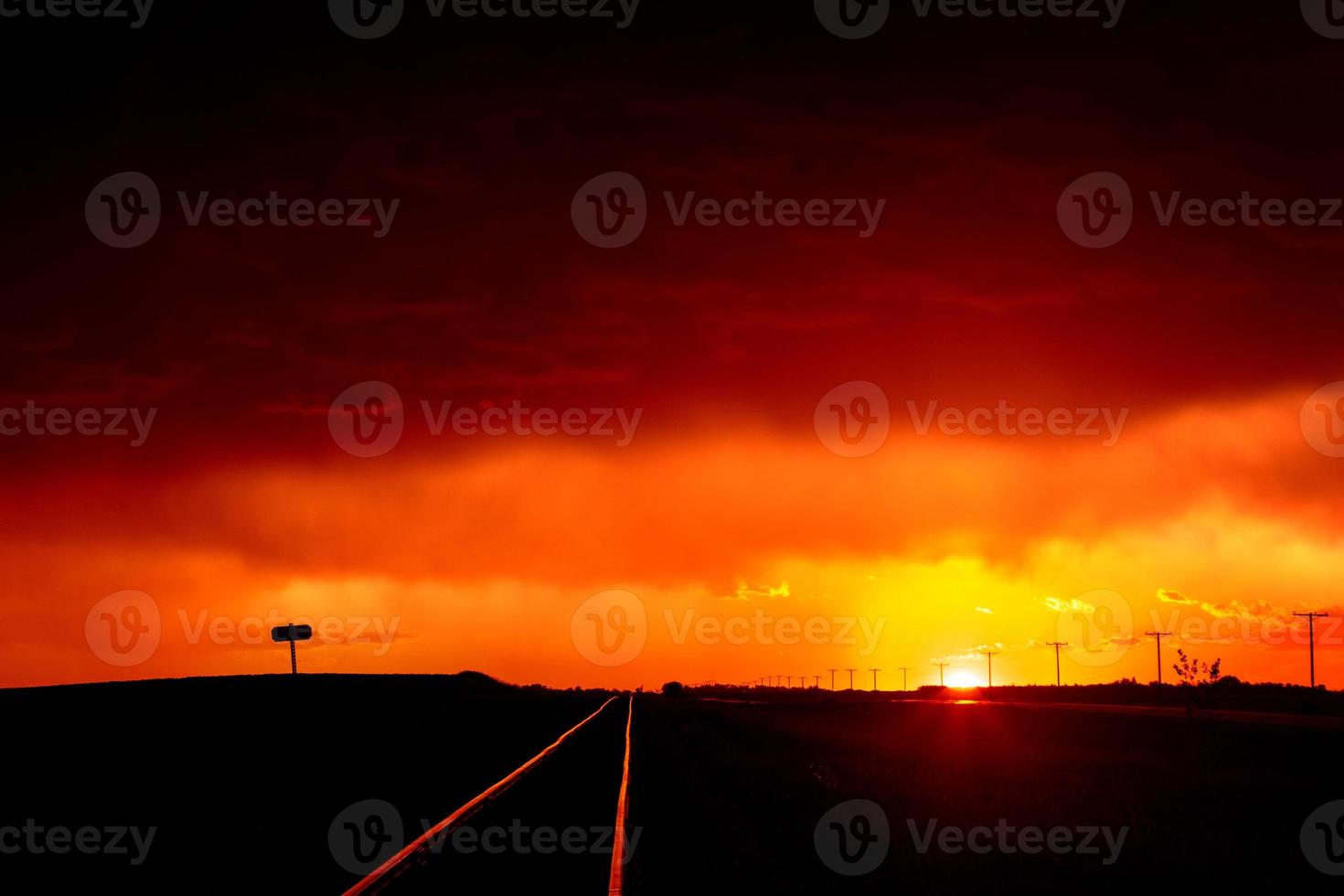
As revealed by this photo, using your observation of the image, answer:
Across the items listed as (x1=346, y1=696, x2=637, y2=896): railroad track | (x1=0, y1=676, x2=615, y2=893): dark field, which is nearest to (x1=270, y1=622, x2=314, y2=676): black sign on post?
(x1=0, y1=676, x2=615, y2=893): dark field

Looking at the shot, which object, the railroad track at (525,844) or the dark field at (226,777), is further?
the dark field at (226,777)

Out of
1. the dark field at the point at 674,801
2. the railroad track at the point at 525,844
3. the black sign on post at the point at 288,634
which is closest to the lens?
the railroad track at the point at 525,844

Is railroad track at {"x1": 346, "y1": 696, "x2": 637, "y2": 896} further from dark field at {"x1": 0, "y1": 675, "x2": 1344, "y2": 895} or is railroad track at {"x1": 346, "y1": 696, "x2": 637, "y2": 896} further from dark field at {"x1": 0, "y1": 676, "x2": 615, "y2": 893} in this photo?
dark field at {"x1": 0, "y1": 676, "x2": 615, "y2": 893}

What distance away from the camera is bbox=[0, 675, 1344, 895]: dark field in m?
12.0

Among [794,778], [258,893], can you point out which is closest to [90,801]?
[258,893]

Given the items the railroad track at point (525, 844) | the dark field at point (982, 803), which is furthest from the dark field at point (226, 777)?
the dark field at point (982, 803)

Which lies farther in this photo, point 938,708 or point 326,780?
point 938,708

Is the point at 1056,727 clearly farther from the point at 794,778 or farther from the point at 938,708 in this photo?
the point at 794,778

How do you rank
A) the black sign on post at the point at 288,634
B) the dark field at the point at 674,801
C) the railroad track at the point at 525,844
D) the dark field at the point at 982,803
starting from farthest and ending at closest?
the black sign on post at the point at 288,634
the dark field at the point at 982,803
the dark field at the point at 674,801
the railroad track at the point at 525,844

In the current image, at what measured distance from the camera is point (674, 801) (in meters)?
19.0

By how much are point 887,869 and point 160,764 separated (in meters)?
20.1

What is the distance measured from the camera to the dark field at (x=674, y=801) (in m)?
12.0

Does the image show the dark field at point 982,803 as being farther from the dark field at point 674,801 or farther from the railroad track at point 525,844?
the railroad track at point 525,844

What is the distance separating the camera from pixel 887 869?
1251 cm
